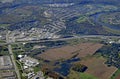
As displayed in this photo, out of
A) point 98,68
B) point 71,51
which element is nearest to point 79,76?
point 98,68

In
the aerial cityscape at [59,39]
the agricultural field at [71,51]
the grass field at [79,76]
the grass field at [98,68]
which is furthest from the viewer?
the agricultural field at [71,51]

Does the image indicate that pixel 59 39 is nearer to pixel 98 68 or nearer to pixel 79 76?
pixel 98 68

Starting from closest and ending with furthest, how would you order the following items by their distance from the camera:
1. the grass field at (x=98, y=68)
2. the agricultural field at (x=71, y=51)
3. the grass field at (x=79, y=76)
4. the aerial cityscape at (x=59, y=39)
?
the grass field at (x=79, y=76) → the grass field at (x=98, y=68) → the aerial cityscape at (x=59, y=39) → the agricultural field at (x=71, y=51)

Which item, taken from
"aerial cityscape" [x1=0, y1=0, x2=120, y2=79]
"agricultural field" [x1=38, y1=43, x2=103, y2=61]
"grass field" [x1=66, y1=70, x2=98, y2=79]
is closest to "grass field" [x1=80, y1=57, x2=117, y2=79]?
"aerial cityscape" [x1=0, y1=0, x2=120, y2=79]

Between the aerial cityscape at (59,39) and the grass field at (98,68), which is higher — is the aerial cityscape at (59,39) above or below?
above

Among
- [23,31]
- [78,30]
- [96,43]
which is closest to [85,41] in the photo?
[96,43]

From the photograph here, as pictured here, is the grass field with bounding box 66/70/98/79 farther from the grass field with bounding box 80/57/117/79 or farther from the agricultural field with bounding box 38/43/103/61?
the agricultural field with bounding box 38/43/103/61

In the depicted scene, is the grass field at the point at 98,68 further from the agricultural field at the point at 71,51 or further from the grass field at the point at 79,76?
the agricultural field at the point at 71,51

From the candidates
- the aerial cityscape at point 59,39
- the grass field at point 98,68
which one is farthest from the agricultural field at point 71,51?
the grass field at point 98,68

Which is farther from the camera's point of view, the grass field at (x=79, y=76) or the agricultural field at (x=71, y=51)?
the agricultural field at (x=71, y=51)
